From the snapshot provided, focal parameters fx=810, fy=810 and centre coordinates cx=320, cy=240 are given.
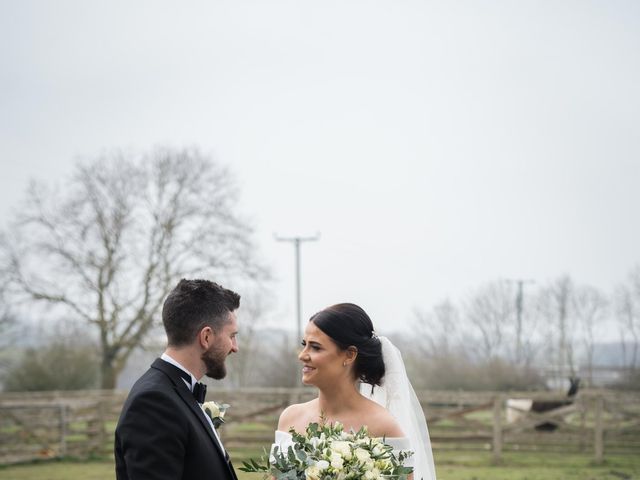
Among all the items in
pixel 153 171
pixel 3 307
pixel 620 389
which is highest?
pixel 153 171

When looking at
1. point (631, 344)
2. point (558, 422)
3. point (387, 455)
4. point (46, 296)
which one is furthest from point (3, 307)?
point (387, 455)

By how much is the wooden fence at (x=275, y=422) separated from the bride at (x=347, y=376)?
12.8 metres

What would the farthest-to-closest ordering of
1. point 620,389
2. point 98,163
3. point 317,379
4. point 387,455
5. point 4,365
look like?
point 98,163, point 4,365, point 620,389, point 317,379, point 387,455

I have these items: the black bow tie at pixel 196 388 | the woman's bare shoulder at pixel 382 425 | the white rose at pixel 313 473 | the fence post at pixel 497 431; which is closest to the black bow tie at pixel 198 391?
the black bow tie at pixel 196 388

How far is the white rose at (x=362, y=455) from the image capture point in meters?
Result: 3.71

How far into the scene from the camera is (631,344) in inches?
1404

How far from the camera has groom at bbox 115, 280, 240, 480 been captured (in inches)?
130

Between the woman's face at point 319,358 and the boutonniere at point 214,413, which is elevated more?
the woman's face at point 319,358

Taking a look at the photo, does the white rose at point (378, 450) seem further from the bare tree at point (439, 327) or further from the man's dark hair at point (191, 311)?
the bare tree at point (439, 327)

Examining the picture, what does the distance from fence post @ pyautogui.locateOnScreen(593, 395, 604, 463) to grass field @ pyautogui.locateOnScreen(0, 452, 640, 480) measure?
0.80 feet

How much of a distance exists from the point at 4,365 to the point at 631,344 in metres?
25.9

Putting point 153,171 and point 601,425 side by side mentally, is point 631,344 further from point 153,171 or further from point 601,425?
point 153,171

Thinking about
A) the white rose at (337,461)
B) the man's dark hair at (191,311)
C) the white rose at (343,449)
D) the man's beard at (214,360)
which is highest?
the man's dark hair at (191,311)

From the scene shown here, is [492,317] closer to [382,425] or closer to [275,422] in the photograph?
[275,422]
